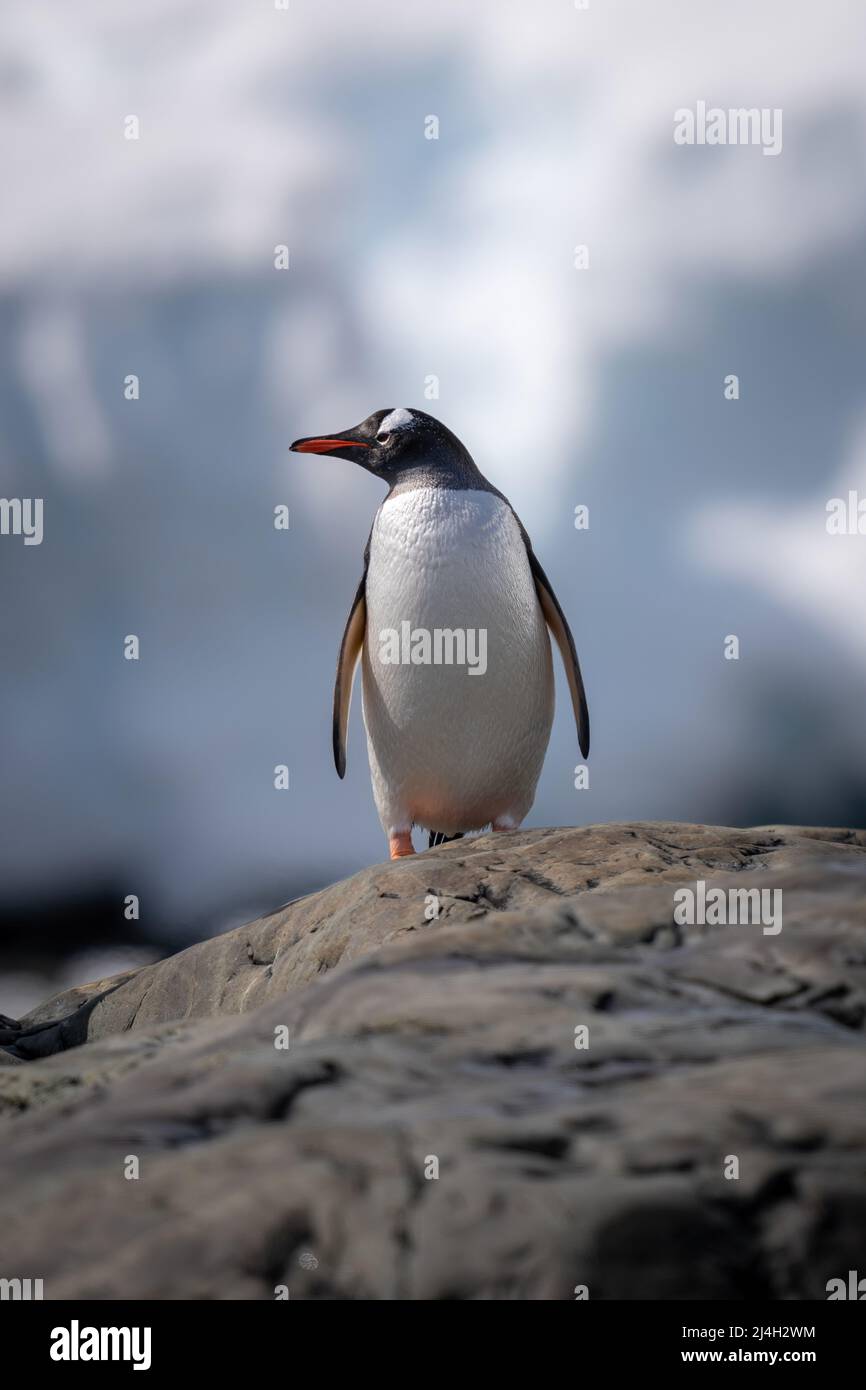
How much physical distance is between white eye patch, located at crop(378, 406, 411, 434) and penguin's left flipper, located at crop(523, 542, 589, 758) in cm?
77

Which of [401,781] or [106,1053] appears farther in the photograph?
[401,781]

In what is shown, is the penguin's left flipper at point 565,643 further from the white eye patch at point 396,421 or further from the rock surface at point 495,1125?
the rock surface at point 495,1125

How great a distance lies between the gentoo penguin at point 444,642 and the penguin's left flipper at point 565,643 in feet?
0.29

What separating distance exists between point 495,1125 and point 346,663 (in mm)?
4390

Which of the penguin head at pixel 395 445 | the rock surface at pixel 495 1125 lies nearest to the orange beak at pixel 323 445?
the penguin head at pixel 395 445

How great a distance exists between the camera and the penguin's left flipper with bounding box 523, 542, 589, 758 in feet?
18.0

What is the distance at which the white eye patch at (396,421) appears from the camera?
527 cm

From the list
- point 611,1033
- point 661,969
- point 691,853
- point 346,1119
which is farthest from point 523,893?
point 346,1119

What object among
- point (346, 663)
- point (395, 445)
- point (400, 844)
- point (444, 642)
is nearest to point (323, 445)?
point (395, 445)

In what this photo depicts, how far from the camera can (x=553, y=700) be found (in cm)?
543

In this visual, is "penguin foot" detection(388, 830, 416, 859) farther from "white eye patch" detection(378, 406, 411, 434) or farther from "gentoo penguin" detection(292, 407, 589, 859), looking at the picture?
"white eye patch" detection(378, 406, 411, 434)
